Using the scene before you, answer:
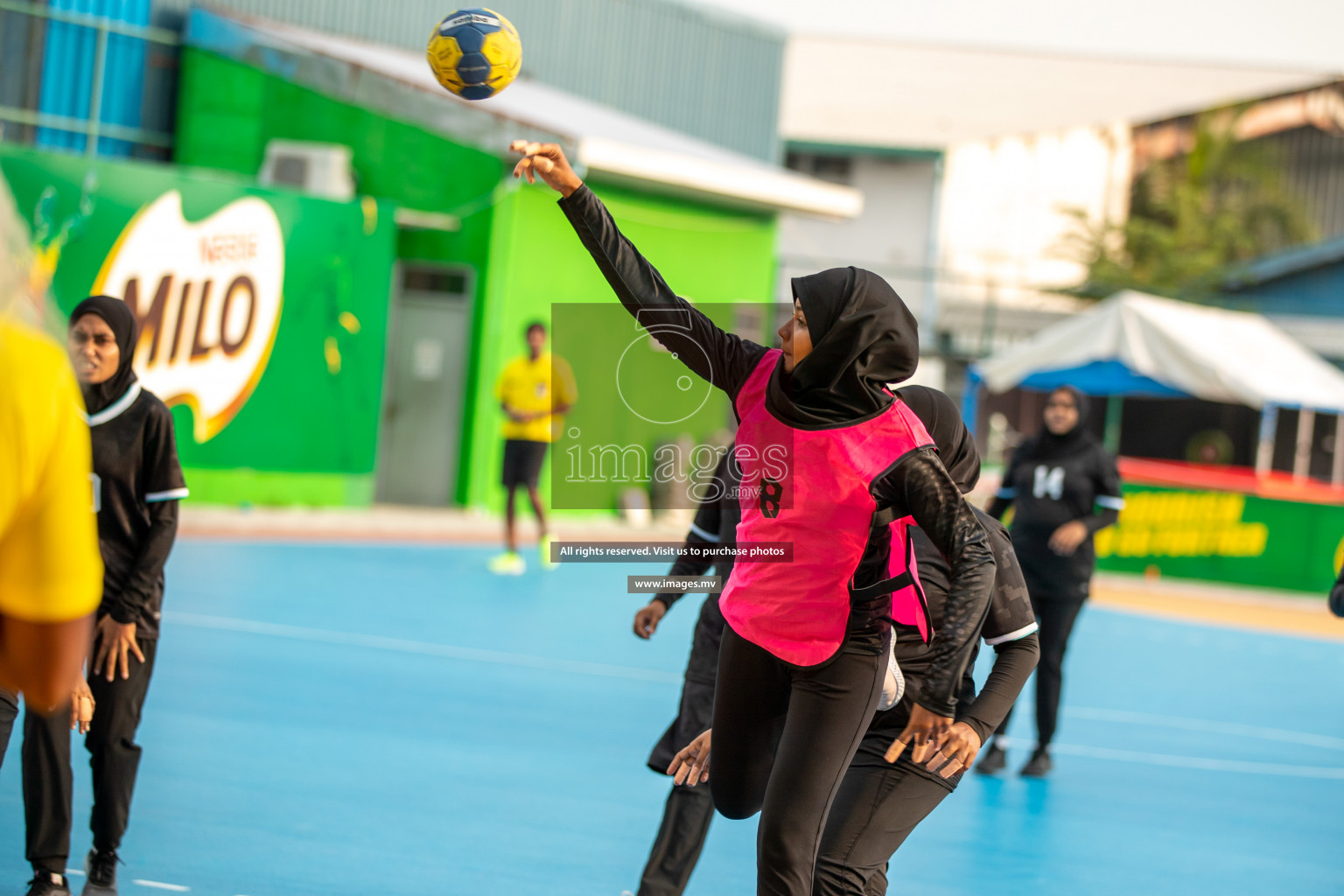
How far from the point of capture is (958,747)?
3275 mm

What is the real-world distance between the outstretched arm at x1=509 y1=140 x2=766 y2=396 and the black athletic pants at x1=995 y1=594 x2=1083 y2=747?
13.8ft

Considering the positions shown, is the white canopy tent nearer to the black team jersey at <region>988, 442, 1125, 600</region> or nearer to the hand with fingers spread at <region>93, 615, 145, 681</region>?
the black team jersey at <region>988, 442, 1125, 600</region>

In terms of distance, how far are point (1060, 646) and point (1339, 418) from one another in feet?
61.5

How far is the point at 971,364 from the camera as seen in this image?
80.8 ft

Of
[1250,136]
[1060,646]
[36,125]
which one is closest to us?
[1060,646]

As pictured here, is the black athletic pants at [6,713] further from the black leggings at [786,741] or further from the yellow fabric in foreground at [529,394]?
the yellow fabric in foreground at [529,394]

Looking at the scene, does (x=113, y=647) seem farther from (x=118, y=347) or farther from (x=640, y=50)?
(x=640, y=50)

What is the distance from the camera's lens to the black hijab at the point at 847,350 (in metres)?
3.30

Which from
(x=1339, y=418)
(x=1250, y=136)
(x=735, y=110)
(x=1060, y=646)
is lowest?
(x=1060, y=646)

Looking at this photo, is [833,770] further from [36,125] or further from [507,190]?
[36,125]

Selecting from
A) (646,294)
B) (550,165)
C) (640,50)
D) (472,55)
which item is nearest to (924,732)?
(646,294)

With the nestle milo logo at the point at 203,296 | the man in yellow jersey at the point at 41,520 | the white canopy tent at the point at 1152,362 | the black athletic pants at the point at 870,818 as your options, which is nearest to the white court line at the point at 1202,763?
the black athletic pants at the point at 870,818

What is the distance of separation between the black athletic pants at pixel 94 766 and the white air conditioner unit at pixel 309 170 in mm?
12347

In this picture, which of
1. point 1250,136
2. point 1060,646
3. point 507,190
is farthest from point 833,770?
point 1250,136
